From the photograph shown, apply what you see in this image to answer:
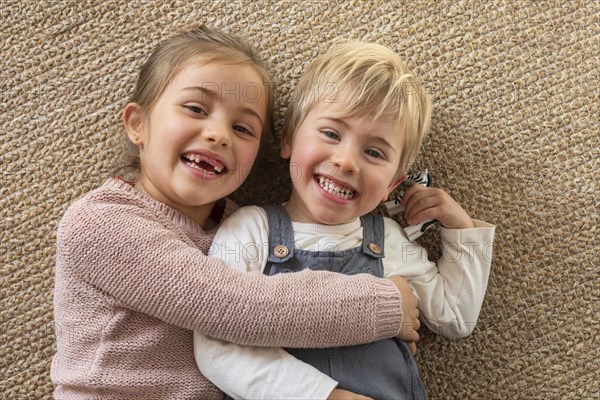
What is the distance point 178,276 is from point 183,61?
354mm

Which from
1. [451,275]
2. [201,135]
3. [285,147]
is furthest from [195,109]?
[451,275]

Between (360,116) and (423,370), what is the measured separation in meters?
0.49

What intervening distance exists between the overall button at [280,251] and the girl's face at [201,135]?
13 centimetres

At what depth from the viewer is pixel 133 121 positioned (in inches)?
37.9

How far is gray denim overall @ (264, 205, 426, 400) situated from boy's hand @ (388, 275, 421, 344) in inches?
0.7

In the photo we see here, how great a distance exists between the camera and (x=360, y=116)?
88 centimetres

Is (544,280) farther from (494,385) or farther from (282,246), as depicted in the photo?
(282,246)

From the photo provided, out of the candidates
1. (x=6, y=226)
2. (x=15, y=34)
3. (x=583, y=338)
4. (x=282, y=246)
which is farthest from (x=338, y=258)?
(x=15, y=34)

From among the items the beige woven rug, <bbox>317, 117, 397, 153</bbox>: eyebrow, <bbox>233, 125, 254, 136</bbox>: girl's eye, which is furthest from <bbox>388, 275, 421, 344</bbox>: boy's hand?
<bbox>233, 125, 254, 136</bbox>: girl's eye

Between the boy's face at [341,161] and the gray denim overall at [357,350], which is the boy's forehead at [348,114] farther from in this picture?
the gray denim overall at [357,350]

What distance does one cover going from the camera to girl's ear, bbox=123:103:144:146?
37.4 inches

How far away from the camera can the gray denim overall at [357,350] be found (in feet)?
2.83

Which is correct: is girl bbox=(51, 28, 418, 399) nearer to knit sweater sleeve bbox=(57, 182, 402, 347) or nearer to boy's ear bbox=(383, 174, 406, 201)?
knit sweater sleeve bbox=(57, 182, 402, 347)

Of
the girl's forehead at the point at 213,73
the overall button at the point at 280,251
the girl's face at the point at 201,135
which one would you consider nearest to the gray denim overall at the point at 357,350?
the overall button at the point at 280,251
